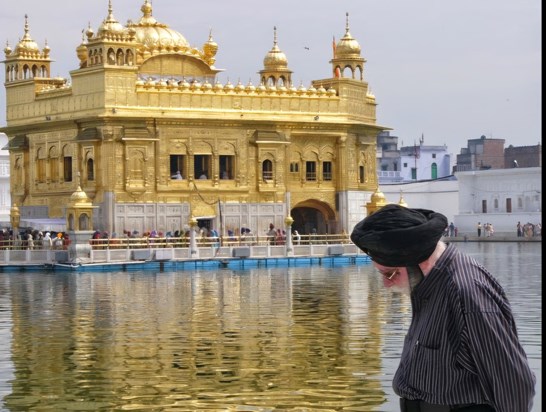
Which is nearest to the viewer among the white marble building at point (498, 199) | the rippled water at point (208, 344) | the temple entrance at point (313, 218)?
the rippled water at point (208, 344)

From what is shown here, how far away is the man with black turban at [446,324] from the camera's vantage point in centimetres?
563

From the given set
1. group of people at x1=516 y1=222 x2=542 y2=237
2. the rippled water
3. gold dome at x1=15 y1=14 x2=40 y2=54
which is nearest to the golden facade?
gold dome at x1=15 y1=14 x2=40 y2=54

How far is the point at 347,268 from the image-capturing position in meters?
38.5

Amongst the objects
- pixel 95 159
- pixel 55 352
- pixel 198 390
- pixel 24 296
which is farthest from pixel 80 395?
pixel 95 159

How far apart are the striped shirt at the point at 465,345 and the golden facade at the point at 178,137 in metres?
37.6

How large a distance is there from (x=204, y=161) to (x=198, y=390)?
31877mm

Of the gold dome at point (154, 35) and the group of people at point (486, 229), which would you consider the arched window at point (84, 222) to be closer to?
the gold dome at point (154, 35)

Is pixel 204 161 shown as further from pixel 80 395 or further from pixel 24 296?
pixel 80 395

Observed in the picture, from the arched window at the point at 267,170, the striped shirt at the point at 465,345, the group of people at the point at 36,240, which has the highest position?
the arched window at the point at 267,170

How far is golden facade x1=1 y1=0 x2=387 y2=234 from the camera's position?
4366 cm


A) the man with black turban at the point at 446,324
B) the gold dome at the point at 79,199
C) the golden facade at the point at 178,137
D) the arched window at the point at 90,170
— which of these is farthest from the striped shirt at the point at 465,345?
the arched window at the point at 90,170

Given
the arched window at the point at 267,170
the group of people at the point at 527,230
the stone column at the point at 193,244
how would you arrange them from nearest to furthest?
1. the stone column at the point at 193,244
2. the arched window at the point at 267,170
3. the group of people at the point at 527,230

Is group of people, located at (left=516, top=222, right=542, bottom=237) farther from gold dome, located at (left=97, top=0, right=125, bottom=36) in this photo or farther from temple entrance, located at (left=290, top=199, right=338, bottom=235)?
gold dome, located at (left=97, top=0, right=125, bottom=36)

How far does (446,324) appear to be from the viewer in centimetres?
577
